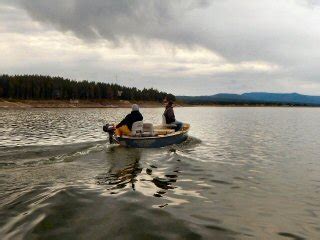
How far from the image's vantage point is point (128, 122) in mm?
22578

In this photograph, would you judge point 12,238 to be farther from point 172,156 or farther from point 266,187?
point 172,156

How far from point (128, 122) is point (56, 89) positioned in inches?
5800

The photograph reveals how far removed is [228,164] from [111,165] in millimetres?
6628

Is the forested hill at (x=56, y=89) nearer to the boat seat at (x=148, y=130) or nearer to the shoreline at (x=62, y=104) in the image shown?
the shoreline at (x=62, y=104)

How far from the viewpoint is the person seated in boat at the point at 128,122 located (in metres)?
22.3

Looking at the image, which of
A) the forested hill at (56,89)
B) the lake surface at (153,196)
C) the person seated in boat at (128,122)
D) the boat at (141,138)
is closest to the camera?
the lake surface at (153,196)

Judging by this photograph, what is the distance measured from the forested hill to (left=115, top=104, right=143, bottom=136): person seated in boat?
139m

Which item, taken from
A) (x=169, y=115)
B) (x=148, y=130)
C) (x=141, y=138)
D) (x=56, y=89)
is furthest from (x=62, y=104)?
(x=141, y=138)

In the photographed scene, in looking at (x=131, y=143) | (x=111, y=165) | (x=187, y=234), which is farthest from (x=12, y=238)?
(x=131, y=143)

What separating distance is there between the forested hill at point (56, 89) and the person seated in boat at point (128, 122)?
138819 millimetres

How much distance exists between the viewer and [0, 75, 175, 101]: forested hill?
5851 inches

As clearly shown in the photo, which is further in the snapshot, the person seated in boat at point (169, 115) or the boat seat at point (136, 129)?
the person seated in boat at point (169, 115)

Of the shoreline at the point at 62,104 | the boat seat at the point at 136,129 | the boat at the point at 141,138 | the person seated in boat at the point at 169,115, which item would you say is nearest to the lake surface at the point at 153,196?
the boat at the point at 141,138

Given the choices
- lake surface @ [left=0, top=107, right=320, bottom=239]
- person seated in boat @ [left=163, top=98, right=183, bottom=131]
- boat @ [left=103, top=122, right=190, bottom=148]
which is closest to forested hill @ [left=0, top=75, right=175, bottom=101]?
person seated in boat @ [left=163, top=98, right=183, bottom=131]
